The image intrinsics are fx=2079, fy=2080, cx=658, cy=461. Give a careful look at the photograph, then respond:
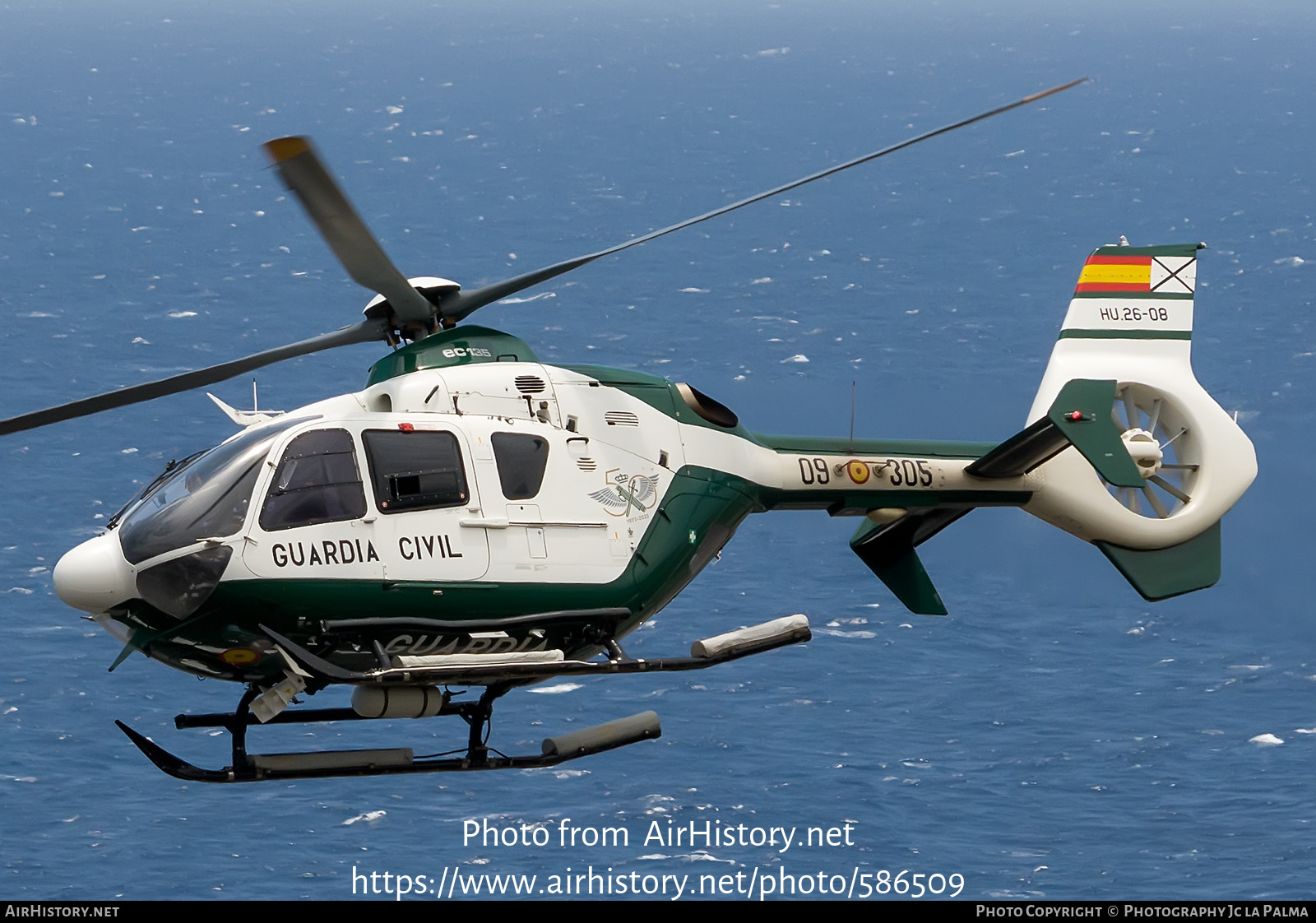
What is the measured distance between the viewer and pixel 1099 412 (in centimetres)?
2722

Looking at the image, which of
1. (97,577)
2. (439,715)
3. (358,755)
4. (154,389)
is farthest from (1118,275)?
(97,577)

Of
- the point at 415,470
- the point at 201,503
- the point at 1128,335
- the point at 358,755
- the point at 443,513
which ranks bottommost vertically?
the point at 358,755

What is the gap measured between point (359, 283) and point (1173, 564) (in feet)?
41.3

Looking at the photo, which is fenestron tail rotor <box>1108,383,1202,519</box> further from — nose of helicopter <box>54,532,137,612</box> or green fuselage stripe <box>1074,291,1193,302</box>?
nose of helicopter <box>54,532,137,612</box>

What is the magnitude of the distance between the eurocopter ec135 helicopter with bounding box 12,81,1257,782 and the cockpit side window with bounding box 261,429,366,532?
0.03 metres

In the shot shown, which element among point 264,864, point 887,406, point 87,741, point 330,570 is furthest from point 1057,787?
point 330,570

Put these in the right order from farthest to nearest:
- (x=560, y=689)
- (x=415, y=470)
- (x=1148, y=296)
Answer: (x=560, y=689)
(x=1148, y=296)
(x=415, y=470)

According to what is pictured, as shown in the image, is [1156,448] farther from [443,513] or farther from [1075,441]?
[443,513]

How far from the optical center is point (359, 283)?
79.0ft

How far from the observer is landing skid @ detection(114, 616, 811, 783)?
2291 centimetres

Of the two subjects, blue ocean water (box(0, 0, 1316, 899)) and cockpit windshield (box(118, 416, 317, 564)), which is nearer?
cockpit windshield (box(118, 416, 317, 564))

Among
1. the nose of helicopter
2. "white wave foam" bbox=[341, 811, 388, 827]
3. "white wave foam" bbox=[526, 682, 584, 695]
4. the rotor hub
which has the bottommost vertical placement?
"white wave foam" bbox=[341, 811, 388, 827]

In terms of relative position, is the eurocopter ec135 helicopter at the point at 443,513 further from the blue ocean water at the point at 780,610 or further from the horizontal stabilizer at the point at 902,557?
the blue ocean water at the point at 780,610

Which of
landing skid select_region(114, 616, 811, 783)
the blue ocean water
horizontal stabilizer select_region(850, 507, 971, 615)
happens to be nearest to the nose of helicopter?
landing skid select_region(114, 616, 811, 783)
